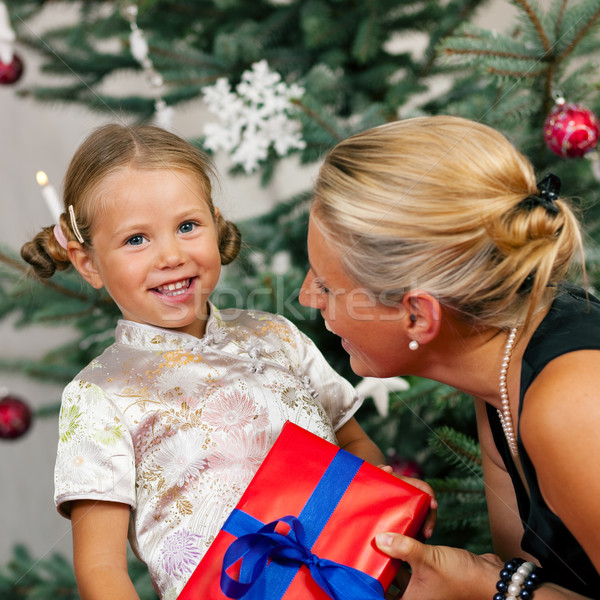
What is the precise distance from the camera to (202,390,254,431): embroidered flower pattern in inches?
35.8

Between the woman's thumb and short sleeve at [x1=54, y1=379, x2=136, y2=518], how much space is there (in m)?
0.32

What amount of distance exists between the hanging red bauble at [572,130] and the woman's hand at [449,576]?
735 millimetres

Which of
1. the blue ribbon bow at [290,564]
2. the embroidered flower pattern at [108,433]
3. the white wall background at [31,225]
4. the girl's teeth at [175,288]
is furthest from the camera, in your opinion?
the white wall background at [31,225]

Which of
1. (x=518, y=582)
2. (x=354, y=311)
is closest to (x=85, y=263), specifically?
(x=354, y=311)

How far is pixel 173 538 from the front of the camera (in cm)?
87

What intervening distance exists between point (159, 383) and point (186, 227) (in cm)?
23

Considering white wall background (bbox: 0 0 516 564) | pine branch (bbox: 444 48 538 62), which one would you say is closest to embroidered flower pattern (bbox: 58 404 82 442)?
pine branch (bbox: 444 48 538 62)

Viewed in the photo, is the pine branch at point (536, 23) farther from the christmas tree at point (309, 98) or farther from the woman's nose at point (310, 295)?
the woman's nose at point (310, 295)

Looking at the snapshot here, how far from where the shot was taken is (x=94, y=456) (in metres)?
0.85

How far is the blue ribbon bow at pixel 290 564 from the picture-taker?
75cm

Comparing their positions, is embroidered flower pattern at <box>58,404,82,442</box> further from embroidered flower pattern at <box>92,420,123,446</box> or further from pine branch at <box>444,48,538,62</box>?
pine branch at <box>444,48,538,62</box>

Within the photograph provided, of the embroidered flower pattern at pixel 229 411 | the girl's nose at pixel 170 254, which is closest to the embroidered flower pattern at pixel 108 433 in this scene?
the embroidered flower pattern at pixel 229 411

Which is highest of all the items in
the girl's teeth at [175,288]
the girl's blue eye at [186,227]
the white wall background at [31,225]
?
the girl's blue eye at [186,227]

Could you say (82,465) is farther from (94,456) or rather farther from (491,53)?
(491,53)
